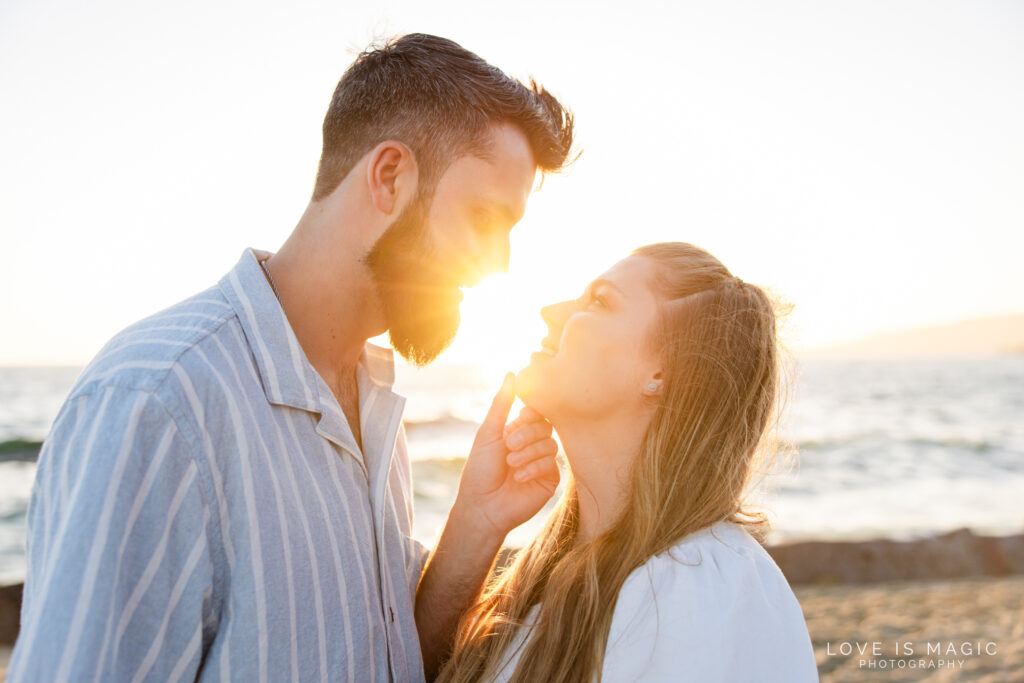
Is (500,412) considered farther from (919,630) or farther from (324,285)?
(919,630)

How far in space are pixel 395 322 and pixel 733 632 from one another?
1.46m

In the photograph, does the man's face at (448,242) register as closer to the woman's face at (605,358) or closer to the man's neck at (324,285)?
the man's neck at (324,285)

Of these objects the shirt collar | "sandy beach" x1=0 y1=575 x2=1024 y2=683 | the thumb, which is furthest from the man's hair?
"sandy beach" x1=0 y1=575 x2=1024 y2=683

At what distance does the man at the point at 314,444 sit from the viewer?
1483mm

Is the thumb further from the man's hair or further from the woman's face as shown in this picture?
the man's hair

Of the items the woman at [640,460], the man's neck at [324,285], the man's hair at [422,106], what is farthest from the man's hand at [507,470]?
the man's hair at [422,106]

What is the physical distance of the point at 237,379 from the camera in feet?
6.06

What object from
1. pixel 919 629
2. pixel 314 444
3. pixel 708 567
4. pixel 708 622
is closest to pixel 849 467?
pixel 919 629

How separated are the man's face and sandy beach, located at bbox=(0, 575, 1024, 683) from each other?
4.19 meters

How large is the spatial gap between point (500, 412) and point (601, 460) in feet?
1.37

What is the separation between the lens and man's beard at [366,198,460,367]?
2.44 m

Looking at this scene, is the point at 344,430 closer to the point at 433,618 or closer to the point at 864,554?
the point at 433,618

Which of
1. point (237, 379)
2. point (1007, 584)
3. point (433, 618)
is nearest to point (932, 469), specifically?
point (1007, 584)

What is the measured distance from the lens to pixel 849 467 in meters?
15.7
